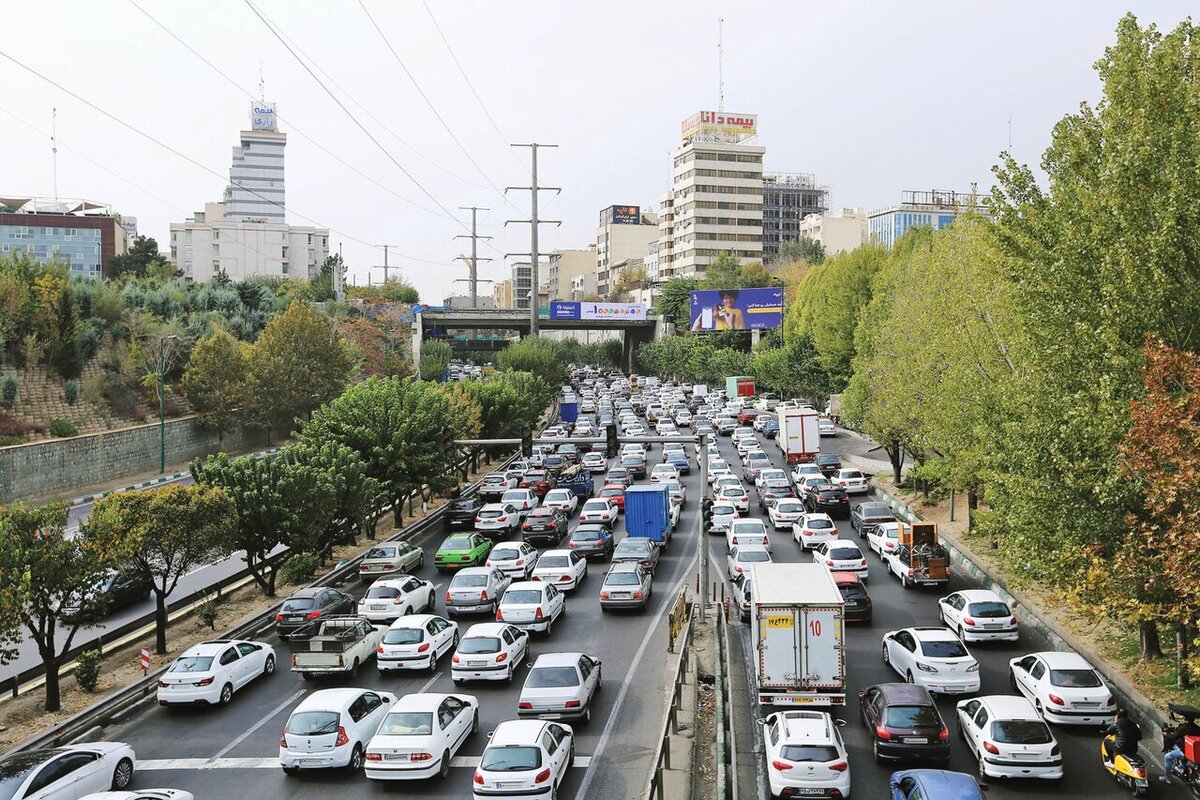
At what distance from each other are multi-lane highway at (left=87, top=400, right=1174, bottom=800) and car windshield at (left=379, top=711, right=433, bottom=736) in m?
0.86

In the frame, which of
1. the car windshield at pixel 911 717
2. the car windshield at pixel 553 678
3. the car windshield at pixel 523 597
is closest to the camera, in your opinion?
the car windshield at pixel 911 717

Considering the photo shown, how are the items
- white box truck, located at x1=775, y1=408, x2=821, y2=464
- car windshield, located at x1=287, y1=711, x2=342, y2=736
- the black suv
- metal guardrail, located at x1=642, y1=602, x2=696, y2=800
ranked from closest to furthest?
metal guardrail, located at x1=642, y1=602, x2=696, y2=800
car windshield, located at x1=287, y1=711, x2=342, y2=736
the black suv
white box truck, located at x1=775, y1=408, x2=821, y2=464

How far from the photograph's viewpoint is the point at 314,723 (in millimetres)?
16625

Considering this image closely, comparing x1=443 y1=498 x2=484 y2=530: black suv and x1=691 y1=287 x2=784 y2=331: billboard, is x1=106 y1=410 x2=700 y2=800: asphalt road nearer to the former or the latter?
x1=443 y1=498 x2=484 y2=530: black suv

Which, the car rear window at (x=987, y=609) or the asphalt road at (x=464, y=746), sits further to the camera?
the car rear window at (x=987, y=609)

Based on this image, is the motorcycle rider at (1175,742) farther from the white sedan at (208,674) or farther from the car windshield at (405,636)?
the white sedan at (208,674)

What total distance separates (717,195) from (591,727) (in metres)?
150

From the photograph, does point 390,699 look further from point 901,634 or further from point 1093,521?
point 1093,521

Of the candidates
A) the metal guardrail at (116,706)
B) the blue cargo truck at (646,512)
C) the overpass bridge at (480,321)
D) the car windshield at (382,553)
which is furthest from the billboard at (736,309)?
the metal guardrail at (116,706)

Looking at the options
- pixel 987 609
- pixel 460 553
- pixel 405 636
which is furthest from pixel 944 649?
pixel 460 553

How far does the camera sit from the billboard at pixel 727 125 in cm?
16600

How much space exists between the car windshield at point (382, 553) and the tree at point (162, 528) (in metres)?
6.98

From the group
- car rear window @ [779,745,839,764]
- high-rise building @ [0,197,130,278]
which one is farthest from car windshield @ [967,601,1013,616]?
high-rise building @ [0,197,130,278]

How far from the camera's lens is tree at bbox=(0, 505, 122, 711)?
19625mm
